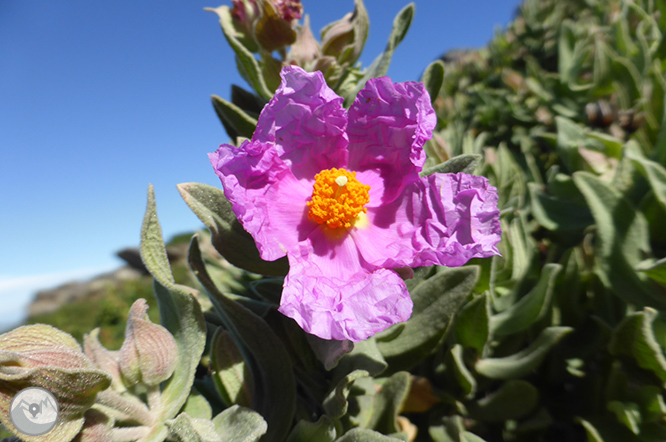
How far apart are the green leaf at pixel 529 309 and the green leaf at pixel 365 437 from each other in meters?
0.65

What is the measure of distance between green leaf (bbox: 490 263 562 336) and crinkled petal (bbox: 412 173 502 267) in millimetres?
465

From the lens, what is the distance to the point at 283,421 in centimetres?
124

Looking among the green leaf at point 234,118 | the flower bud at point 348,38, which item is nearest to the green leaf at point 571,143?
the flower bud at point 348,38

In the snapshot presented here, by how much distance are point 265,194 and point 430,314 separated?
61 cm

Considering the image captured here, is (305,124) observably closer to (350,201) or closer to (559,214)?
(350,201)

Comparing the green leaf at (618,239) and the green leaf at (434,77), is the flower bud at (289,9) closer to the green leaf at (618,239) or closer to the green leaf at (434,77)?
the green leaf at (434,77)

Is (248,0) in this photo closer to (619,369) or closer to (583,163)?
(583,163)

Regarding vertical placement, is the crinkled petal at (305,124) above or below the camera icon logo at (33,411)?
above

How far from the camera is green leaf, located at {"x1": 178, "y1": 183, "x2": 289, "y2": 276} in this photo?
44.4 inches

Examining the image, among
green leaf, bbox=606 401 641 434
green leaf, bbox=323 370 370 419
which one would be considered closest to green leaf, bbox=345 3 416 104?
green leaf, bbox=323 370 370 419

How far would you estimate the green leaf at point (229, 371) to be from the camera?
1.20 metres

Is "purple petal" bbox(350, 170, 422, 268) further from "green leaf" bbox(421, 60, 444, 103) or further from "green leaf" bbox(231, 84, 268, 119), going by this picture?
"green leaf" bbox(231, 84, 268, 119)

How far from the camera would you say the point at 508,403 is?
1.56m

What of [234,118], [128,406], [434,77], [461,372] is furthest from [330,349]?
[434,77]
